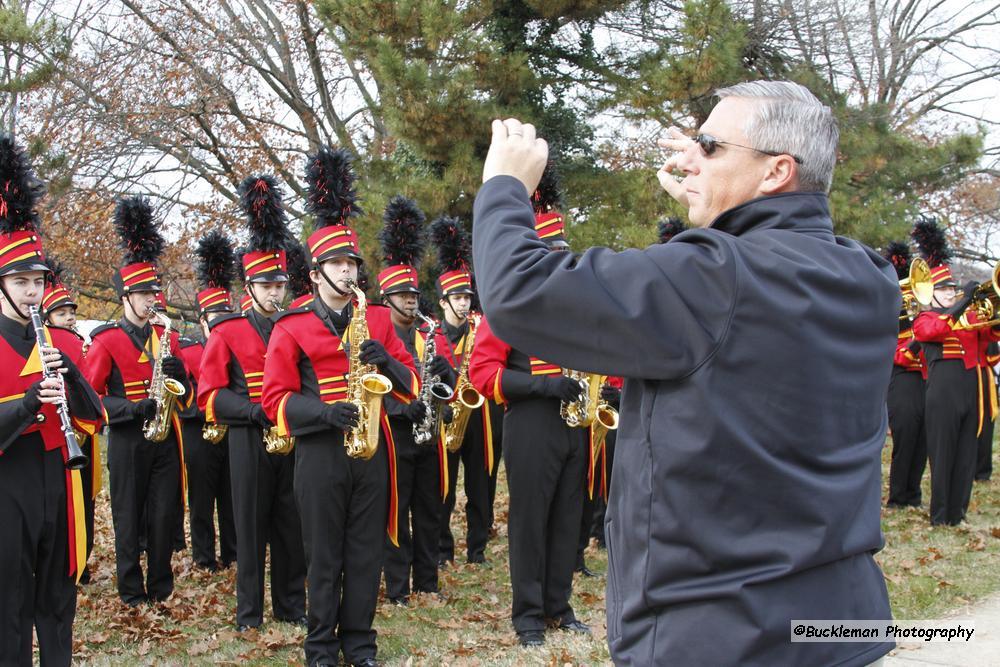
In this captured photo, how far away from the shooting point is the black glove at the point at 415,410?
24.6 ft

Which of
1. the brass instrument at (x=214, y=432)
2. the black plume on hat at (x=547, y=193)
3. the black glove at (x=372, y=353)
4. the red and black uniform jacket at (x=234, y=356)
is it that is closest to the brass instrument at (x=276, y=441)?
the black glove at (x=372, y=353)

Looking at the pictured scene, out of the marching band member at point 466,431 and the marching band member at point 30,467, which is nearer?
the marching band member at point 30,467

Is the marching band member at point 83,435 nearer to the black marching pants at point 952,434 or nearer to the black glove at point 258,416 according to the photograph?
the black glove at point 258,416

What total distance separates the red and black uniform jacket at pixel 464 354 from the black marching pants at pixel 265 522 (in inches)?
94.2

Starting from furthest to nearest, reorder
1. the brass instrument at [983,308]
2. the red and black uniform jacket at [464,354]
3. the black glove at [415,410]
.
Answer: the brass instrument at [983,308], the red and black uniform jacket at [464,354], the black glove at [415,410]

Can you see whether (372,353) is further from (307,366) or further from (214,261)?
(214,261)

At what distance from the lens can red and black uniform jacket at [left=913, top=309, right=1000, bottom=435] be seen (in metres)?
10.1

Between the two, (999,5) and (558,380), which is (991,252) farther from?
(558,380)

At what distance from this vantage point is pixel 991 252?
77.0ft

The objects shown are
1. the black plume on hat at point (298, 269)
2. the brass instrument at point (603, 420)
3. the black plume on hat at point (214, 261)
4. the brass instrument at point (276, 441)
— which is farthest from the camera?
the black plume on hat at point (298, 269)

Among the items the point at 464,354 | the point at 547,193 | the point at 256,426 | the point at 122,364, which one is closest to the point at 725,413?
the point at 547,193

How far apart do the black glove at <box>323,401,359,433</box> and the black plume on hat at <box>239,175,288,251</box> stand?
7.57 feet

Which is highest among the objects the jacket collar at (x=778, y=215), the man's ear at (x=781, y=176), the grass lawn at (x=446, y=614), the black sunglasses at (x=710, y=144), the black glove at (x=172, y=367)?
the black sunglasses at (x=710, y=144)

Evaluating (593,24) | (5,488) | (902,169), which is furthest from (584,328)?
(902,169)
